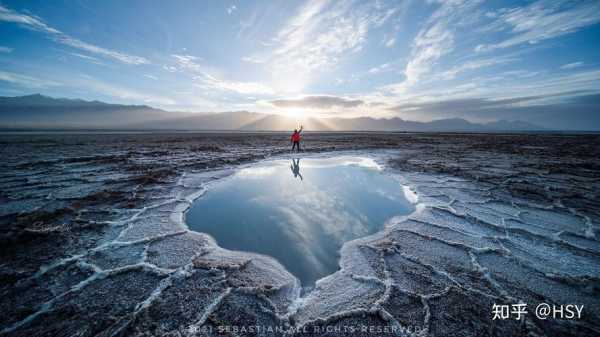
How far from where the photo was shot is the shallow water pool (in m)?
3.37

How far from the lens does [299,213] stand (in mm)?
4742

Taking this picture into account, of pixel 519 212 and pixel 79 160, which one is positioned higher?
pixel 79 160

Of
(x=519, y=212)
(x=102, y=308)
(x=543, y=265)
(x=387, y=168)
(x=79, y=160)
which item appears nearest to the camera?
(x=102, y=308)

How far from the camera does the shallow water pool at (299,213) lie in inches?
133

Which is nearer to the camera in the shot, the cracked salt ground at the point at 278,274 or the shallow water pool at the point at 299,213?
the cracked salt ground at the point at 278,274

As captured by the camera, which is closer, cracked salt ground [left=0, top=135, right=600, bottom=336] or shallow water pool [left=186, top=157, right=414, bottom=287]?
cracked salt ground [left=0, top=135, right=600, bottom=336]

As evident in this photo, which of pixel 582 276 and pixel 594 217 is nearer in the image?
pixel 582 276

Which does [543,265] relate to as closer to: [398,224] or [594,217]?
[398,224]

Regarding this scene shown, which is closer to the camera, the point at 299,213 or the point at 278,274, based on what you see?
the point at 278,274

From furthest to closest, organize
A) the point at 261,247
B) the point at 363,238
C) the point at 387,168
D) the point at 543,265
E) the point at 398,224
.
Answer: the point at 387,168 → the point at 398,224 → the point at 363,238 → the point at 261,247 → the point at 543,265

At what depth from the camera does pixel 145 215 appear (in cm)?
453

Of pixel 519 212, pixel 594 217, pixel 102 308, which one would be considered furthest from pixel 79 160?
pixel 594 217

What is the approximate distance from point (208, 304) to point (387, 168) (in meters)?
9.00

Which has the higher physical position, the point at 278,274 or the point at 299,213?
the point at 299,213
